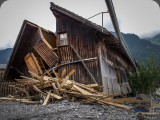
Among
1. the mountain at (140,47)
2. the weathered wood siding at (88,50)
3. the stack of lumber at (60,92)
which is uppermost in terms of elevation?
the mountain at (140,47)

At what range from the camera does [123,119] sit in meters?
5.62

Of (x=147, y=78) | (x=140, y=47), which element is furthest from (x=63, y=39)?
(x=140, y=47)

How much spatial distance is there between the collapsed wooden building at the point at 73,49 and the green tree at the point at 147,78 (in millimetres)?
2866

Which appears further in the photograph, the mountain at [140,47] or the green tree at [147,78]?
the mountain at [140,47]

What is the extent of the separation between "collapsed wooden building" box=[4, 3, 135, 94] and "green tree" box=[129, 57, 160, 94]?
2.87 m

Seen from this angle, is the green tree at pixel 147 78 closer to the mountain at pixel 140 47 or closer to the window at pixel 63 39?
the window at pixel 63 39

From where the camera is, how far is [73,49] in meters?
11.5

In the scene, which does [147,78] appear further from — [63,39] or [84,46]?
[63,39]

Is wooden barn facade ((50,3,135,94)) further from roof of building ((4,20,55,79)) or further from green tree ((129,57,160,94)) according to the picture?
green tree ((129,57,160,94))

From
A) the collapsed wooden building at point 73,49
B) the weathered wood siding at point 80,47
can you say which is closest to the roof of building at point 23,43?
the collapsed wooden building at point 73,49

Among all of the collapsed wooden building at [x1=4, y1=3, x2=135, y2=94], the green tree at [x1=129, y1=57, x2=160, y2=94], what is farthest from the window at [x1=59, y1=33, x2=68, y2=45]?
the green tree at [x1=129, y1=57, x2=160, y2=94]

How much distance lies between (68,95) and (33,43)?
19.4ft

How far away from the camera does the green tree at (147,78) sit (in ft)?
49.2

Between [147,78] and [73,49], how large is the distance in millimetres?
6815
